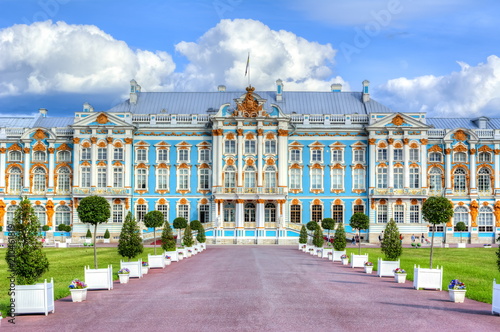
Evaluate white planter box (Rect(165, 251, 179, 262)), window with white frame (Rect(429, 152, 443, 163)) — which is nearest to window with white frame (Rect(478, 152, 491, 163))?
window with white frame (Rect(429, 152, 443, 163))

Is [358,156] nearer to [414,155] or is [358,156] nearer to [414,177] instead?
[414,155]

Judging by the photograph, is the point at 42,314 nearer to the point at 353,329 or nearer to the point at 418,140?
the point at 353,329

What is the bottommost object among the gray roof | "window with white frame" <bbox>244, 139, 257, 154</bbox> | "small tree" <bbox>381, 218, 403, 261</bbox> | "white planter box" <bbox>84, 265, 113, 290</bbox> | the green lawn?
the green lawn

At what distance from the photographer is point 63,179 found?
81188 mm

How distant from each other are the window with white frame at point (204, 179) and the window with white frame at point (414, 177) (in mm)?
23887

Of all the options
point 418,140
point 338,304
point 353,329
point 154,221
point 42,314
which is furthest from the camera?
point 418,140

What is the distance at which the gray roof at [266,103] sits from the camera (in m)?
85.6

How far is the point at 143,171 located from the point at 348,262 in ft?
135

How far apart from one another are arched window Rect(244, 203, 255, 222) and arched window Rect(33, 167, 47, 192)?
2454 centimetres

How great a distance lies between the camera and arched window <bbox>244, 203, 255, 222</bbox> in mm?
79250

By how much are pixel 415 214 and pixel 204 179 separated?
25082 mm

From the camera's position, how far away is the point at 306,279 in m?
31.7

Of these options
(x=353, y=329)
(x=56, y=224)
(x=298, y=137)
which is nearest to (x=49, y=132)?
(x=56, y=224)

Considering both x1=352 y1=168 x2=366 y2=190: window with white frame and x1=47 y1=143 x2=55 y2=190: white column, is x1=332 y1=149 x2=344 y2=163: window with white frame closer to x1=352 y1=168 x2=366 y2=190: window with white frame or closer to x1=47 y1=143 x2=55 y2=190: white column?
x1=352 y1=168 x2=366 y2=190: window with white frame
